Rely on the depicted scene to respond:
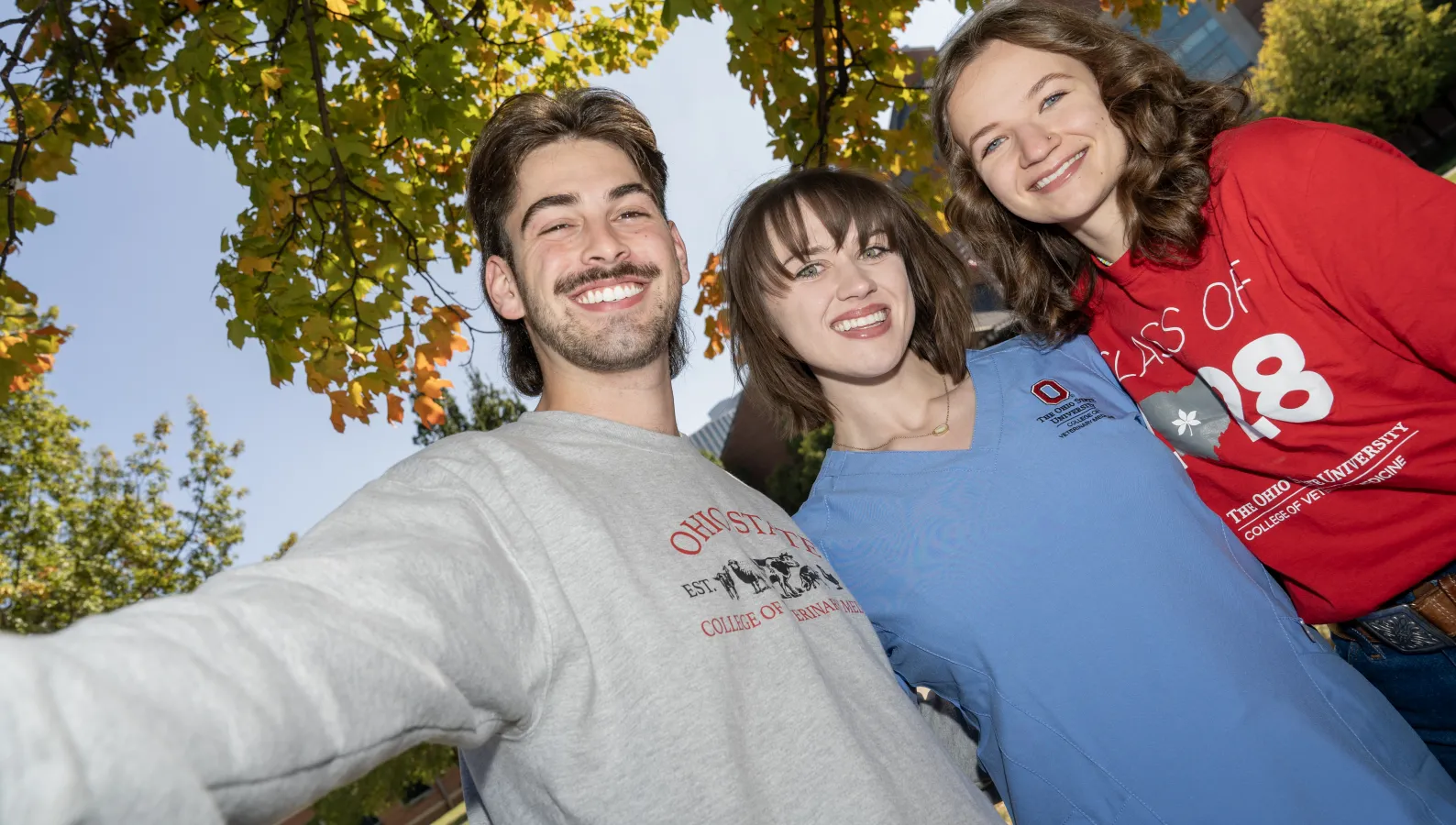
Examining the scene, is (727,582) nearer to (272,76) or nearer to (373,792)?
(272,76)

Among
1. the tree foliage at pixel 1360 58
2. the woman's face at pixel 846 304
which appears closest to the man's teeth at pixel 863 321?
the woman's face at pixel 846 304

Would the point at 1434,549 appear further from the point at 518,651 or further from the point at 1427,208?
the point at 518,651

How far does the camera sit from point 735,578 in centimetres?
176

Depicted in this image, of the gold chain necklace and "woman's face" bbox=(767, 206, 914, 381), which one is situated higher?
"woman's face" bbox=(767, 206, 914, 381)

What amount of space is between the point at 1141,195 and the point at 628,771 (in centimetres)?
181

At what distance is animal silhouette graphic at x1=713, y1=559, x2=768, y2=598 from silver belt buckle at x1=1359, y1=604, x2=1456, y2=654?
1.50 m

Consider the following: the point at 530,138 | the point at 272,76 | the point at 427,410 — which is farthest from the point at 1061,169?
the point at 272,76

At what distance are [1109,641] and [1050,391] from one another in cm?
68

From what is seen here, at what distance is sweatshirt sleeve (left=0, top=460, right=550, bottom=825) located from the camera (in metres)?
0.72

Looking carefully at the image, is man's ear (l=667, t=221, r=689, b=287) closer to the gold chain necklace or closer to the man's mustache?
the man's mustache

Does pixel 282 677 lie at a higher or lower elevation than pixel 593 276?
lower

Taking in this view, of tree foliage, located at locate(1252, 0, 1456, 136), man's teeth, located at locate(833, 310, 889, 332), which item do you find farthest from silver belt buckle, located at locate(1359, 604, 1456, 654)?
tree foliage, located at locate(1252, 0, 1456, 136)

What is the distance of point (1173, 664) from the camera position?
1926 millimetres

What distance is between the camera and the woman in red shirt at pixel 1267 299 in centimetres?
186
